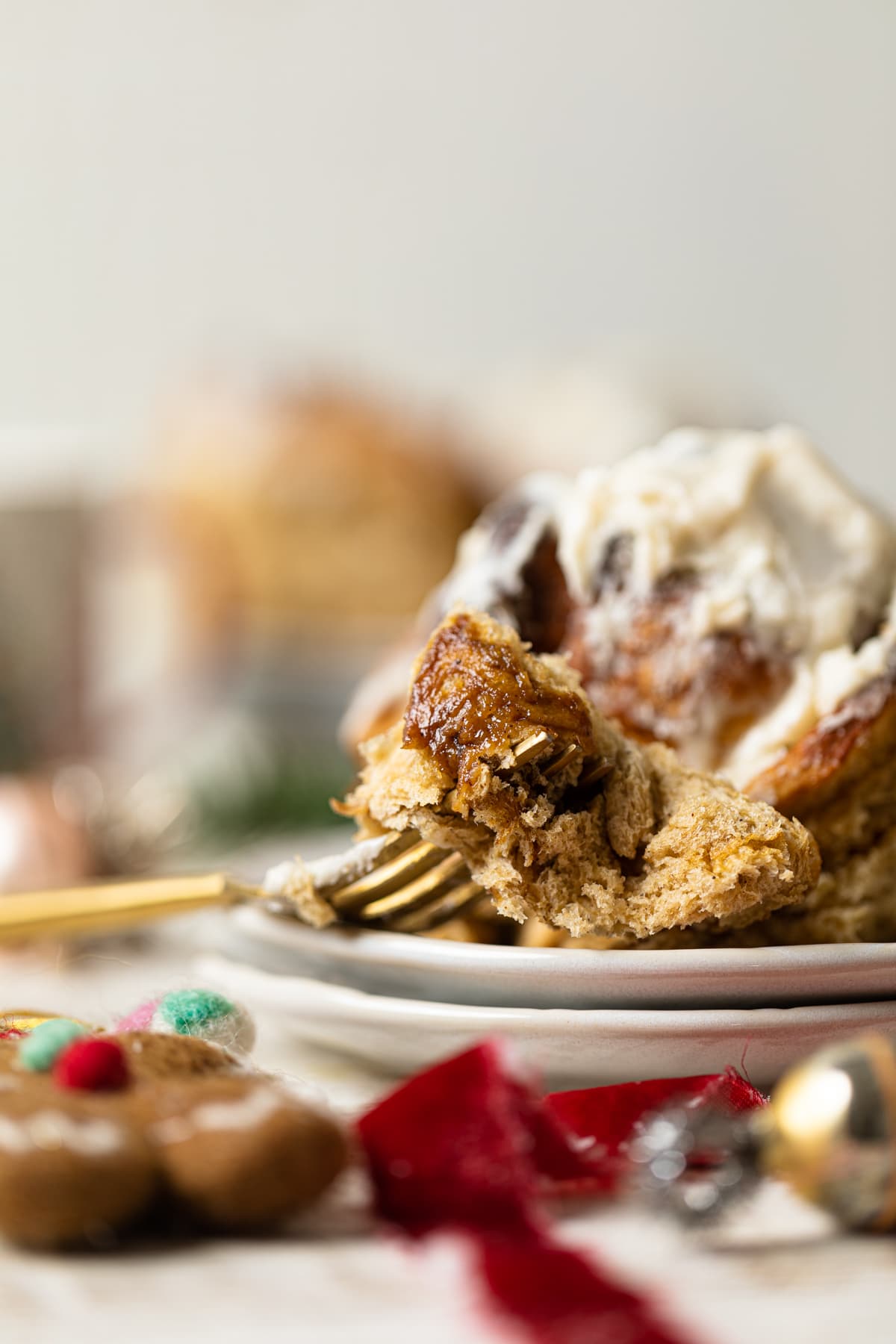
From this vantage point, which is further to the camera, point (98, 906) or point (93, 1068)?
point (98, 906)

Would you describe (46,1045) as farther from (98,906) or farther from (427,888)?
(98,906)

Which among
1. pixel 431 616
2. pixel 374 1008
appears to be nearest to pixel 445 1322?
pixel 374 1008

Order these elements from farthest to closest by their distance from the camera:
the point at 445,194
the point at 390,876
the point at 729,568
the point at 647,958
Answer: the point at 445,194
the point at 729,568
the point at 390,876
the point at 647,958

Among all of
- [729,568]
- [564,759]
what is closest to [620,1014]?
[564,759]

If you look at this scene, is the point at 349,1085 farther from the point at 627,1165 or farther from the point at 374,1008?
the point at 627,1165

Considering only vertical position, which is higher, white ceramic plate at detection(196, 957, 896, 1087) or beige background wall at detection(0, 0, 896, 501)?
beige background wall at detection(0, 0, 896, 501)

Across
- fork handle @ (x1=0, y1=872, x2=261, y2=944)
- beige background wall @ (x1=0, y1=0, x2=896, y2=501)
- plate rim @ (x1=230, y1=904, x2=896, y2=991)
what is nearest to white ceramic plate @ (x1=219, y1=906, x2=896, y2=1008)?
plate rim @ (x1=230, y1=904, x2=896, y2=991)

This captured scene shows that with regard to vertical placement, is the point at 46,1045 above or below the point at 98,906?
above

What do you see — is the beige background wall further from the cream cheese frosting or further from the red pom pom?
the red pom pom
